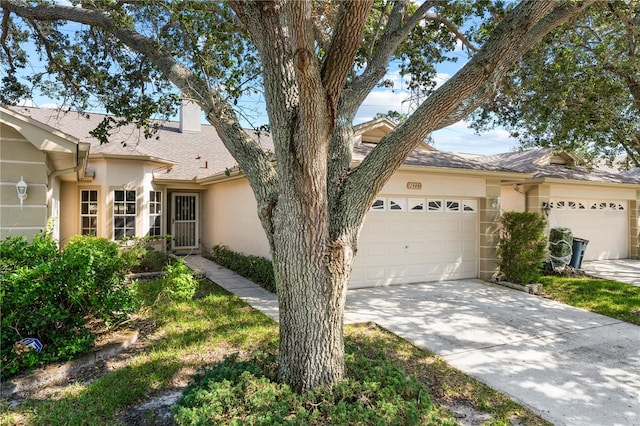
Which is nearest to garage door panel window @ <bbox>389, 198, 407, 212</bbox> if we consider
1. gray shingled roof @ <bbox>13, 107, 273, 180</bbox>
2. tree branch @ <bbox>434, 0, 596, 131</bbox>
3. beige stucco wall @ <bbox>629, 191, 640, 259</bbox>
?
tree branch @ <bbox>434, 0, 596, 131</bbox>

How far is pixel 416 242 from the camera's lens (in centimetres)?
991

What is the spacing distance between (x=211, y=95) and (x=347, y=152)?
1.50m

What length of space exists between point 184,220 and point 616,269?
15.7m

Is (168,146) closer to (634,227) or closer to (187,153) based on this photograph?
(187,153)

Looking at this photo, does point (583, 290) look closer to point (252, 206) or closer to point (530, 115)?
point (530, 115)

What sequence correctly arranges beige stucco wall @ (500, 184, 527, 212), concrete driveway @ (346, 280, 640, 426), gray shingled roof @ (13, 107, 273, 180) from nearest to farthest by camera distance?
concrete driveway @ (346, 280, 640, 426) < gray shingled roof @ (13, 107, 273, 180) < beige stucco wall @ (500, 184, 527, 212)

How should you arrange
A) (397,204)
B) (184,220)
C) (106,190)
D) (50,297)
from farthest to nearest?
(184,220)
(106,190)
(397,204)
(50,297)

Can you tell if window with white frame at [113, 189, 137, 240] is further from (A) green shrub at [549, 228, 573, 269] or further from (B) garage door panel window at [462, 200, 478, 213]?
(A) green shrub at [549, 228, 573, 269]

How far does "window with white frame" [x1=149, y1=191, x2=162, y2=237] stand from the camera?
43.6 feet

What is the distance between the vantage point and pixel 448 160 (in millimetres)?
10445

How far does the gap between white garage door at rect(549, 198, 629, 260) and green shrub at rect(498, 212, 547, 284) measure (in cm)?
434

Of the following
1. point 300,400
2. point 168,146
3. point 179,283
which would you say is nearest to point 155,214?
point 168,146

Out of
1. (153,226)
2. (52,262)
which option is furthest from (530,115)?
(153,226)

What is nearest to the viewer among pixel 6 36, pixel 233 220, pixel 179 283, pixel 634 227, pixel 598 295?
pixel 179 283
